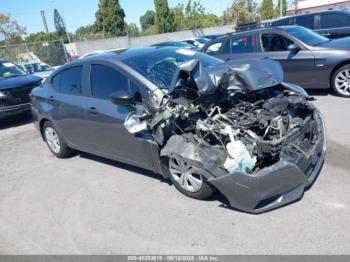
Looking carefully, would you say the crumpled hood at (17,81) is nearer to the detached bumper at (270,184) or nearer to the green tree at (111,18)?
the detached bumper at (270,184)

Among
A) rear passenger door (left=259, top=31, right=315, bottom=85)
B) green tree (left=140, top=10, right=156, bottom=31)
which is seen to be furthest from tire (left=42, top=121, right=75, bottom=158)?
green tree (left=140, top=10, right=156, bottom=31)

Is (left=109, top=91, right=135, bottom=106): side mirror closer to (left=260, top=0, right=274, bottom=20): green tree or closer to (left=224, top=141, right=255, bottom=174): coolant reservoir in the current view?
(left=224, top=141, right=255, bottom=174): coolant reservoir

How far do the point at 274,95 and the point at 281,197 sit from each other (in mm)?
1484

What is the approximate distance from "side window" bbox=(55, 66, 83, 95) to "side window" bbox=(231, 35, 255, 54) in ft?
14.8

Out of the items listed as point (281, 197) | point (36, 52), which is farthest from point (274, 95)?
point (36, 52)

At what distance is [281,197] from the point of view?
3363 mm

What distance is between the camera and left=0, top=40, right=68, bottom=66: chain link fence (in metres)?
25.4

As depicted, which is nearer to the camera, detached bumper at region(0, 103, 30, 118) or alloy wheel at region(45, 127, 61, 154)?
alloy wheel at region(45, 127, 61, 154)

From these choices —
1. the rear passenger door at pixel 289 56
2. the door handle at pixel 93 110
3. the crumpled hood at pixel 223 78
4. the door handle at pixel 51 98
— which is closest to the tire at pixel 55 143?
the door handle at pixel 51 98

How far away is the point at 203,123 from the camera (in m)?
3.71

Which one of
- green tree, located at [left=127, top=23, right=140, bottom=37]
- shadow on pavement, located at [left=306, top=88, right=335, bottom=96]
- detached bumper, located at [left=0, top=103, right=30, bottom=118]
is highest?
detached bumper, located at [left=0, top=103, right=30, bottom=118]

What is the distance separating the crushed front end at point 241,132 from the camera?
3299 mm

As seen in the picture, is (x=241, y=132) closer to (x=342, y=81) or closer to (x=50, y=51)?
(x=342, y=81)

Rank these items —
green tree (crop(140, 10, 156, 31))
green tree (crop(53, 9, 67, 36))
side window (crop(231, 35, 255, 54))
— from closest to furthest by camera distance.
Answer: side window (crop(231, 35, 255, 54)), green tree (crop(53, 9, 67, 36)), green tree (crop(140, 10, 156, 31))
